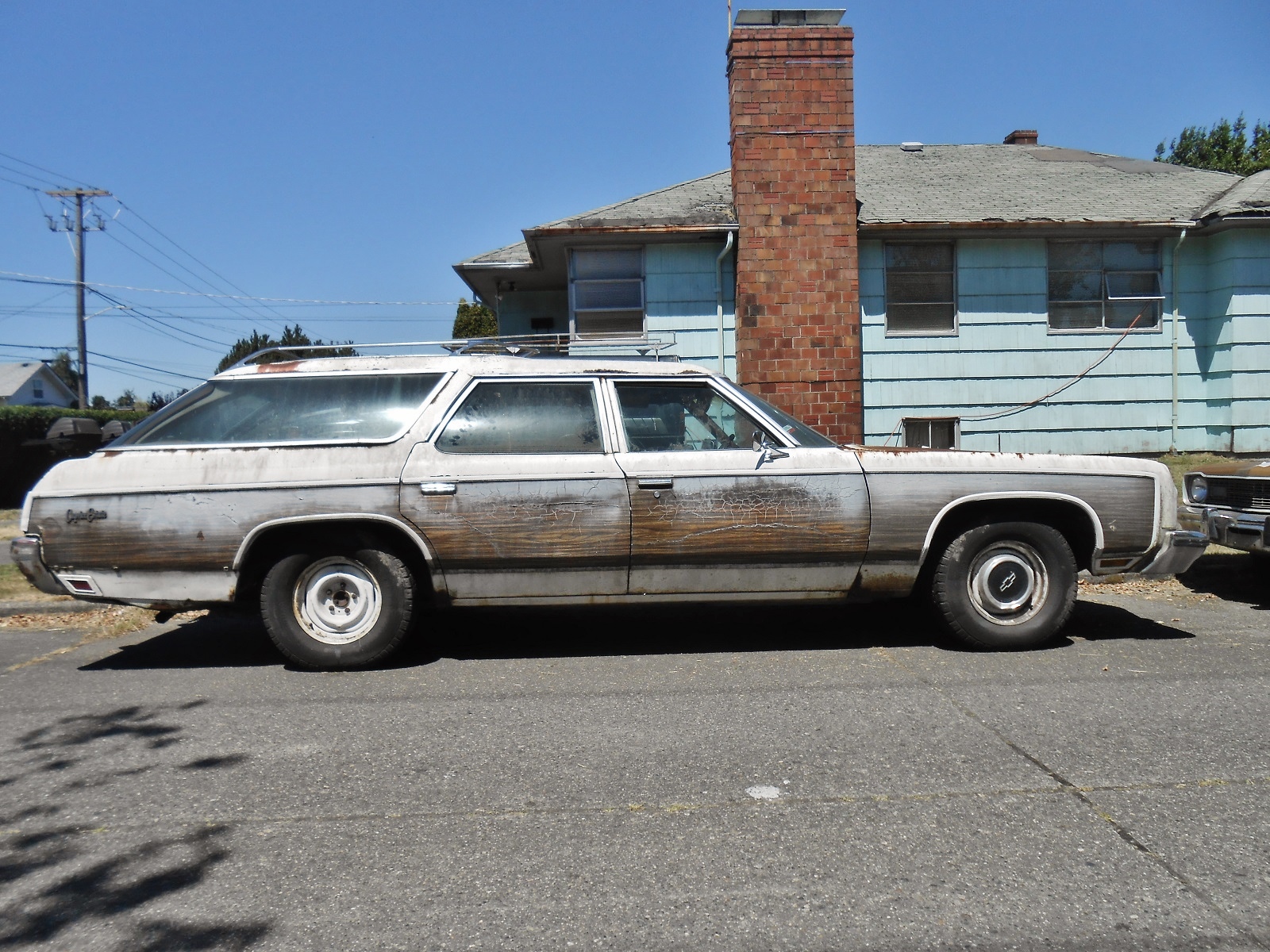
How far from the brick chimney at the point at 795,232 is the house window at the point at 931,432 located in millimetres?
1275

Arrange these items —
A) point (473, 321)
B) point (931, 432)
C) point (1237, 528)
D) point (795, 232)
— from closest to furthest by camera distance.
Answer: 1. point (1237, 528)
2. point (795, 232)
3. point (931, 432)
4. point (473, 321)

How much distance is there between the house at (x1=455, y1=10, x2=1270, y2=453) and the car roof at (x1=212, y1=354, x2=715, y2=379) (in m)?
6.14

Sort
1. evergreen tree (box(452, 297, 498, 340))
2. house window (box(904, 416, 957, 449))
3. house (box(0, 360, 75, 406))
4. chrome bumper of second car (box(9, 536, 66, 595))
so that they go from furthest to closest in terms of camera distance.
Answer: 1. house (box(0, 360, 75, 406))
2. evergreen tree (box(452, 297, 498, 340))
3. house window (box(904, 416, 957, 449))
4. chrome bumper of second car (box(9, 536, 66, 595))

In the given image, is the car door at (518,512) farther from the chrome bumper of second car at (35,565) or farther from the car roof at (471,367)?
the chrome bumper of second car at (35,565)

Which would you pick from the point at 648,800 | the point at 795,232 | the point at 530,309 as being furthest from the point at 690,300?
the point at 648,800

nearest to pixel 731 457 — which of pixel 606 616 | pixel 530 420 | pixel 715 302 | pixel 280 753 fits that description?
pixel 530 420

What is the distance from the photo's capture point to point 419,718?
14.4ft

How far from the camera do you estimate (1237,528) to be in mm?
6543

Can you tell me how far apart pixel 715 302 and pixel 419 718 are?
28.7ft

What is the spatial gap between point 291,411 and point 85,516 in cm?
117

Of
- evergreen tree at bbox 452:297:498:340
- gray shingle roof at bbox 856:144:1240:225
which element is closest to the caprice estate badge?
gray shingle roof at bbox 856:144:1240:225

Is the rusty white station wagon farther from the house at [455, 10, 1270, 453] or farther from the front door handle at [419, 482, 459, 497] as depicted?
the house at [455, 10, 1270, 453]

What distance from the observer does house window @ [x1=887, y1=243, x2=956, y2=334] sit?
12398 mm

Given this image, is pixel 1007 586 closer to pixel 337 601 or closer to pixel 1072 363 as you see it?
pixel 337 601
